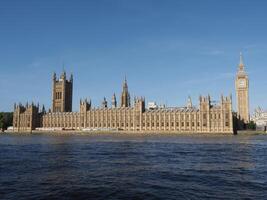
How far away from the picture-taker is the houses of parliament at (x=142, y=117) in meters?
145

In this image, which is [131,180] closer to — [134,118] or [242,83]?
[134,118]

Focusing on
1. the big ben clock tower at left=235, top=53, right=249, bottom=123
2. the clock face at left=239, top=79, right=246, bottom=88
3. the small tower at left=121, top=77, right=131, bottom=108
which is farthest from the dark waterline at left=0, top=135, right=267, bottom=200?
the clock face at left=239, top=79, right=246, bottom=88

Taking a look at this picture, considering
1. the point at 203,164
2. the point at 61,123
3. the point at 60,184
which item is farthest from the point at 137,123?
the point at 60,184

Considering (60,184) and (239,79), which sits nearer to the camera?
(60,184)

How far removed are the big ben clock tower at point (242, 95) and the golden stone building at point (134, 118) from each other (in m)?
38.8

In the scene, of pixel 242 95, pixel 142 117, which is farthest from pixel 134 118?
pixel 242 95

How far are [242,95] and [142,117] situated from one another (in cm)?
6160

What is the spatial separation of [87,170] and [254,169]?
50.8 ft

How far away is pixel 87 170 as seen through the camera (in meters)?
29.9

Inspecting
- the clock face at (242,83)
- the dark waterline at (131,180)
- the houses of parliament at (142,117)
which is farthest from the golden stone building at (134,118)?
the dark waterline at (131,180)

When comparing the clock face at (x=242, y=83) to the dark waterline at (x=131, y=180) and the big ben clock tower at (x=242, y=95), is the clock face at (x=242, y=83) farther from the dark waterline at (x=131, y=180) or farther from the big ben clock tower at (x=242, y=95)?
the dark waterline at (x=131, y=180)

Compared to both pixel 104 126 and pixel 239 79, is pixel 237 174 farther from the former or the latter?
pixel 239 79

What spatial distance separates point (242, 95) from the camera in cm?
18588

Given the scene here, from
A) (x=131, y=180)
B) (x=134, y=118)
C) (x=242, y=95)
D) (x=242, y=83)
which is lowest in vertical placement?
(x=131, y=180)
